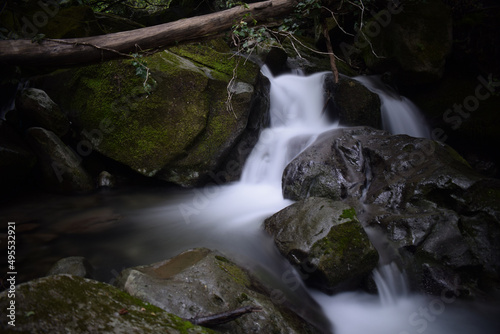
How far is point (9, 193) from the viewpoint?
15.5 ft

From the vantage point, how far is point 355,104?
21.7 ft

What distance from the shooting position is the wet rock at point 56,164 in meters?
4.84

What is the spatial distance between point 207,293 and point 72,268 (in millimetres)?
A: 1523

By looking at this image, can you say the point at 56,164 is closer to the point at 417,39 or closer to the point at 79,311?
the point at 79,311

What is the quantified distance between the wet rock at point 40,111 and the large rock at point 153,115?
0.29 m

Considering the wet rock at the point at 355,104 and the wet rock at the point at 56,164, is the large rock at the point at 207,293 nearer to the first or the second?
the wet rock at the point at 56,164

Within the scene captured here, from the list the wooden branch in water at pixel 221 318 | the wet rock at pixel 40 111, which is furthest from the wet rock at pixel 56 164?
the wooden branch in water at pixel 221 318

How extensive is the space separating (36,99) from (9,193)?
1707 millimetres

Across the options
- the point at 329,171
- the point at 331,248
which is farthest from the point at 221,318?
the point at 329,171

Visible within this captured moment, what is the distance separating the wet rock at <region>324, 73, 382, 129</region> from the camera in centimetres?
661

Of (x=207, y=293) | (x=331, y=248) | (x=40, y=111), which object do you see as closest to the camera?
(x=207, y=293)

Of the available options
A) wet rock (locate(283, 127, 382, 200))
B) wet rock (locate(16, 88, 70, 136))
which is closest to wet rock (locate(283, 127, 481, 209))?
wet rock (locate(283, 127, 382, 200))

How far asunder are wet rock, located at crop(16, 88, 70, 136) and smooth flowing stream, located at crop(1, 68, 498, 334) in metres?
1.57

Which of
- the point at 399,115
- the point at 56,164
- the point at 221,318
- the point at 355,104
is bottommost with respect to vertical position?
the point at 221,318
